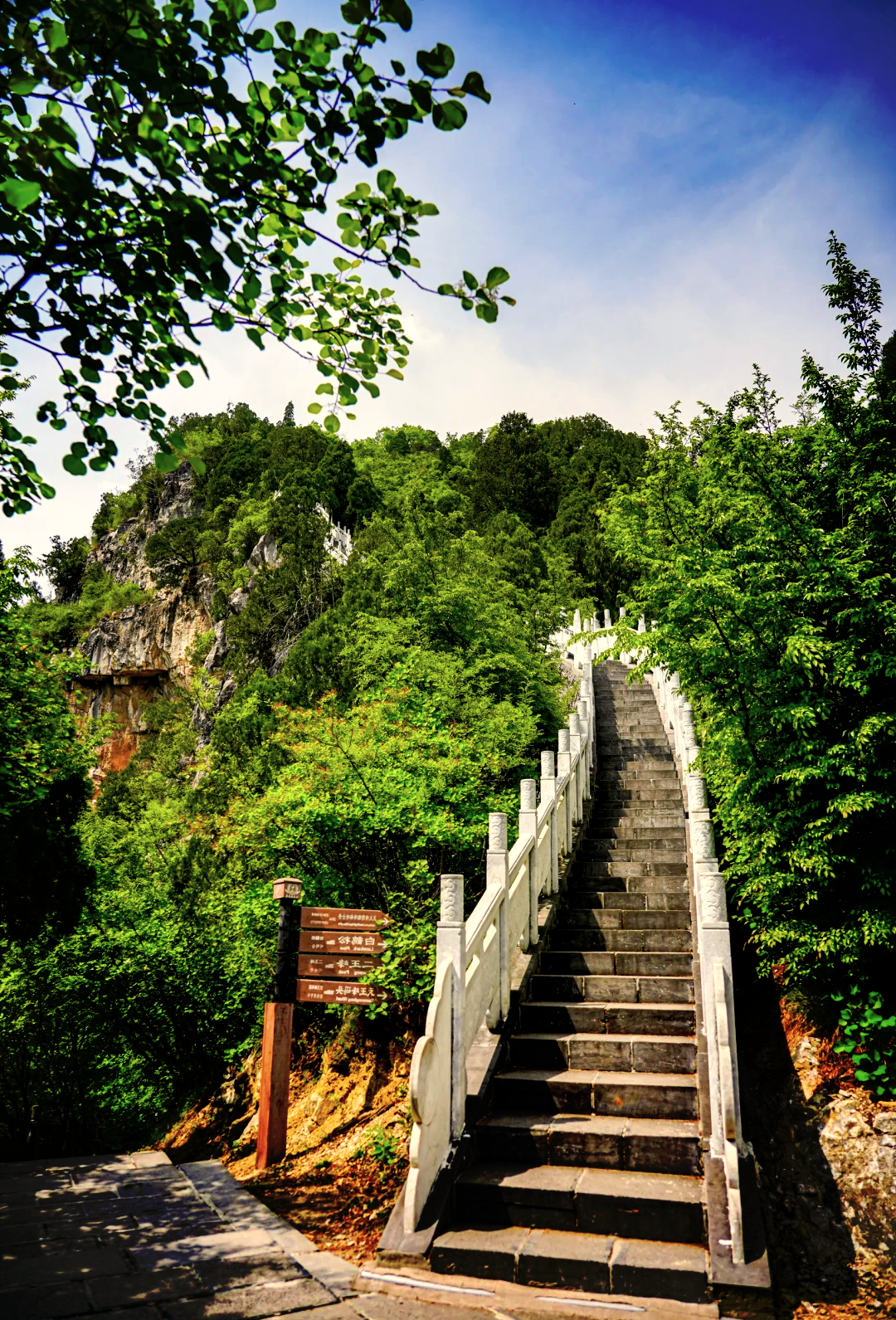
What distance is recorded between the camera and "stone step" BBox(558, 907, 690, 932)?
742cm

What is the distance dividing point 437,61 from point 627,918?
6.82 meters

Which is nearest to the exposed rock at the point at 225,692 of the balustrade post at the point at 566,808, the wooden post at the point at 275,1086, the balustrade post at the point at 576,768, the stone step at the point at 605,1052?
the balustrade post at the point at 576,768

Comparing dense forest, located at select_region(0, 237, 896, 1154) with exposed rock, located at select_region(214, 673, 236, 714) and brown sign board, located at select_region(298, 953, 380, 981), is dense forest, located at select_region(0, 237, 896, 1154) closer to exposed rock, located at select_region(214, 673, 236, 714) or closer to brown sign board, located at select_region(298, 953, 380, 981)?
brown sign board, located at select_region(298, 953, 380, 981)

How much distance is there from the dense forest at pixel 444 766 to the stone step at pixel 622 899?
21.1 inches

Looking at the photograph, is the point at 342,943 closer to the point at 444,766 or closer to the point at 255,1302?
the point at 444,766

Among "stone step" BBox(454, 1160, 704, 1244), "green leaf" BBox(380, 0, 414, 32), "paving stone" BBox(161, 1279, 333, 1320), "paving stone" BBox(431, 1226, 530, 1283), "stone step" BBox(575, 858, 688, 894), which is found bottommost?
"paving stone" BBox(161, 1279, 333, 1320)

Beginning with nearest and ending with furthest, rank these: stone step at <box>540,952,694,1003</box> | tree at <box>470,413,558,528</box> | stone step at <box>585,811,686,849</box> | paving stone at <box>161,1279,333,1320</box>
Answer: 1. paving stone at <box>161,1279,333,1320</box>
2. stone step at <box>540,952,694,1003</box>
3. stone step at <box>585,811,686,849</box>
4. tree at <box>470,413,558,528</box>

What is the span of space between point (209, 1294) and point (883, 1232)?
4045 millimetres

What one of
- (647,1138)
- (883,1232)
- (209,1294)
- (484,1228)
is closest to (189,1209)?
(209,1294)

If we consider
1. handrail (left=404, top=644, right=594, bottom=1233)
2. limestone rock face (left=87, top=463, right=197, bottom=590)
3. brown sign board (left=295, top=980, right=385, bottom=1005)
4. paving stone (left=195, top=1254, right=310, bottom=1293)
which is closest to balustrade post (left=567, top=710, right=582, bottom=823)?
handrail (left=404, top=644, right=594, bottom=1233)

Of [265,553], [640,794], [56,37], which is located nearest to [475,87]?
[56,37]

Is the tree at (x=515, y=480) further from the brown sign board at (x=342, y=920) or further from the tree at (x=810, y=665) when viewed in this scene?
the brown sign board at (x=342, y=920)

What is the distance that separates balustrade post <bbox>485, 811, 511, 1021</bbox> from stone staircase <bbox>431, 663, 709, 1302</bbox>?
1.03 feet

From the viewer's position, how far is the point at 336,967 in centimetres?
790
